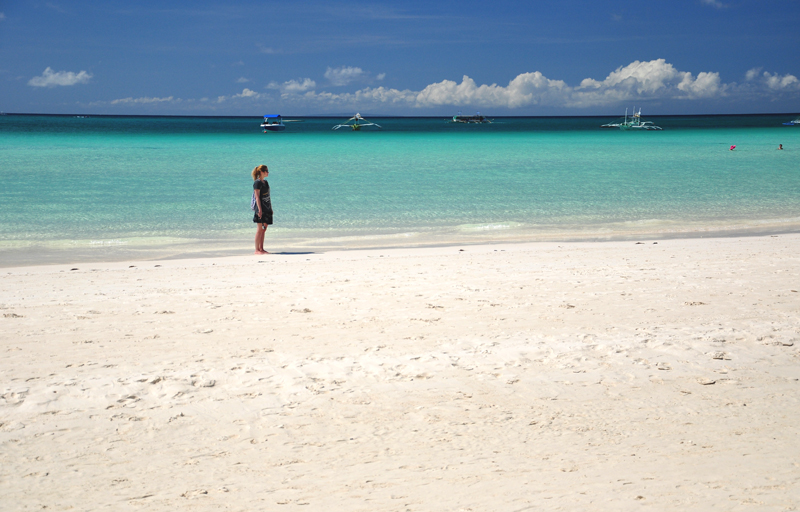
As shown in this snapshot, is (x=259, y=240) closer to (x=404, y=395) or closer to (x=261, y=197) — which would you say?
(x=261, y=197)

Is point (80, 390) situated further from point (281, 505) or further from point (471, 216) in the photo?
point (471, 216)

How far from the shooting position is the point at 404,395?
16.2 ft

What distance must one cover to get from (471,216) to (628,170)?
68.2 ft

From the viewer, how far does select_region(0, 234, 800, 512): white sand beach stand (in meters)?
3.60

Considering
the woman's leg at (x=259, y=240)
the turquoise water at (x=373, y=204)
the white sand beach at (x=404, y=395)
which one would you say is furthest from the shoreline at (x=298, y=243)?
the white sand beach at (x=404, y=395)

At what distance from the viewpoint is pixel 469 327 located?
655 centimetres

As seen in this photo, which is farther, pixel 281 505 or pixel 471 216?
pixel 471 216

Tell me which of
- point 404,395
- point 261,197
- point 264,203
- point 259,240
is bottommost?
point 404,395

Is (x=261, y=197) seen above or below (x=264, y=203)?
above

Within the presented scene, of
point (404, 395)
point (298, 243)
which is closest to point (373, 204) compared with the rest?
point (298, 243)

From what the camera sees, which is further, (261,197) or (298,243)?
(298,243)

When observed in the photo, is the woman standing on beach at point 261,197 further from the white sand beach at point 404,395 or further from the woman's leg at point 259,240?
Result: the white sand beach at point 404,395

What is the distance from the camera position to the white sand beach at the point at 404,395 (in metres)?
3.60

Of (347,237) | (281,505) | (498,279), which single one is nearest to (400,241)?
(347,237)
